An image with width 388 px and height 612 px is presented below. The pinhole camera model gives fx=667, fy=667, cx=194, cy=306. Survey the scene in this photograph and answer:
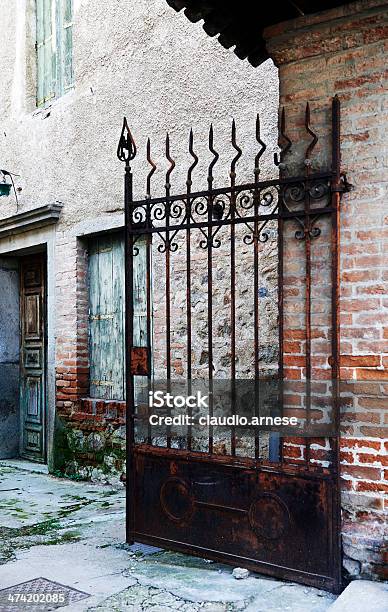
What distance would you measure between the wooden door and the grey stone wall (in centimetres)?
7

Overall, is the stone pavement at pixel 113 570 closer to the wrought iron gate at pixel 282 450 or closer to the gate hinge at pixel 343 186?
the wrought iron gate at pixel 282 450

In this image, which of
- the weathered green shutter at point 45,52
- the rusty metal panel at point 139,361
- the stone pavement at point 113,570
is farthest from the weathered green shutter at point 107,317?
the rusty metal panel at point 139,361

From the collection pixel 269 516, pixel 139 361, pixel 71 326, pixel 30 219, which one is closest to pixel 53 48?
pixel 30 219

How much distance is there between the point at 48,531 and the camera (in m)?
4.77

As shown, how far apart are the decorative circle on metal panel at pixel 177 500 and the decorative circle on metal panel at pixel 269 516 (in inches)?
17.1

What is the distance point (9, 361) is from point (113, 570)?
451 centimetres

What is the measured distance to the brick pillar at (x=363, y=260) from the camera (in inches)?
133

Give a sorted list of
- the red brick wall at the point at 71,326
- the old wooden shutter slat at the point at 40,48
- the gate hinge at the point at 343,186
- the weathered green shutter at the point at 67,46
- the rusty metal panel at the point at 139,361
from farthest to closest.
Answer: the old wooden shutter slat at the point at 40,48 → the weathered green shutter at the point at 67,46 → the red brick wall at the point at 71,326 → the rusty metal panel at the point at 139,361 → the gate hinge at the point at 343,186

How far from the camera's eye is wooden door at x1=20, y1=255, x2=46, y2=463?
25.1ft

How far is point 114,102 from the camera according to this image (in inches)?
253

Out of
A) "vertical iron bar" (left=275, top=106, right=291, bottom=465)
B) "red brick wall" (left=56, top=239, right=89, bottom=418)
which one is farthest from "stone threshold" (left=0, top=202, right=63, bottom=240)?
"vertical iron bar" (left=275, top=106, right=291, bottom=465)

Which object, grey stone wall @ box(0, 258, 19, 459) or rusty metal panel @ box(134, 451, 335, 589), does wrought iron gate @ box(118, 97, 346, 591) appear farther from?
grey stone wall @ box(0, 258, 19, 459)

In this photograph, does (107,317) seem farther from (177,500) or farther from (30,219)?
(177,500)

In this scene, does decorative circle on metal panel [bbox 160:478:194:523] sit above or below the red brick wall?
below
